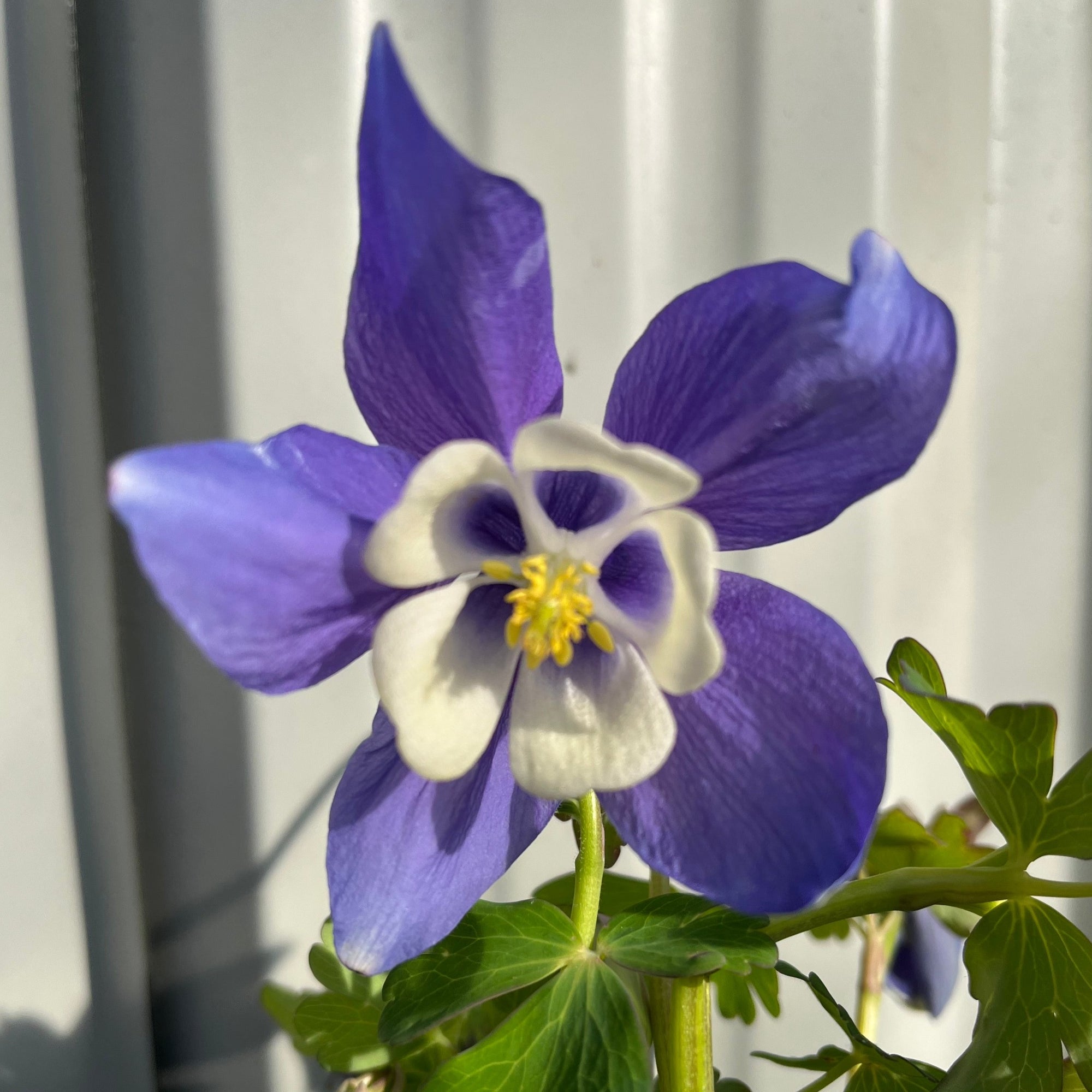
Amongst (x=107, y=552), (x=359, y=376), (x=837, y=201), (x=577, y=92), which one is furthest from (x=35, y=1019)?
(x=837, y=201)

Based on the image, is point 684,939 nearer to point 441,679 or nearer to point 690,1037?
point 690,1037

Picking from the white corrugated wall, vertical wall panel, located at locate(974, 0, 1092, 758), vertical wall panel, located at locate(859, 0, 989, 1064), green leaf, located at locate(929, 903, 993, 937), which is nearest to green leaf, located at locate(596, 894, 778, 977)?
green leaf, located at locate(929, 903, 993, 937)

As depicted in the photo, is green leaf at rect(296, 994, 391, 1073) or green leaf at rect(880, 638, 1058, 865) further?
green leaf at rect(296, 994, 391, 1073)

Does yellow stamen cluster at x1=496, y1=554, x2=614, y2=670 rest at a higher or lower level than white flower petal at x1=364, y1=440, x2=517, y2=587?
lower

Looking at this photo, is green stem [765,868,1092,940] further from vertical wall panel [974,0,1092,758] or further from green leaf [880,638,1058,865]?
vertical wall panel [974,0,1092,758]

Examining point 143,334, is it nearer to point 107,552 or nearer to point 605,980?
point 107,552

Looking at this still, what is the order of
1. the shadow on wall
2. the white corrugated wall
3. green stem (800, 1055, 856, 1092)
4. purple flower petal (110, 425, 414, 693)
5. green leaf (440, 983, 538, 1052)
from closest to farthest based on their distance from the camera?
purple flower petal (110, 425, 414, 693) < green stem (800, 1055, 856, 1092) < green leaf (440, 983, 538, 1052) < the white corrugated wall < the shadow on wall

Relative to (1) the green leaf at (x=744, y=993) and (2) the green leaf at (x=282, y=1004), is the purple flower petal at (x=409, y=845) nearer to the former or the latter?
(1) the green leaf at (x=744, y=993)
